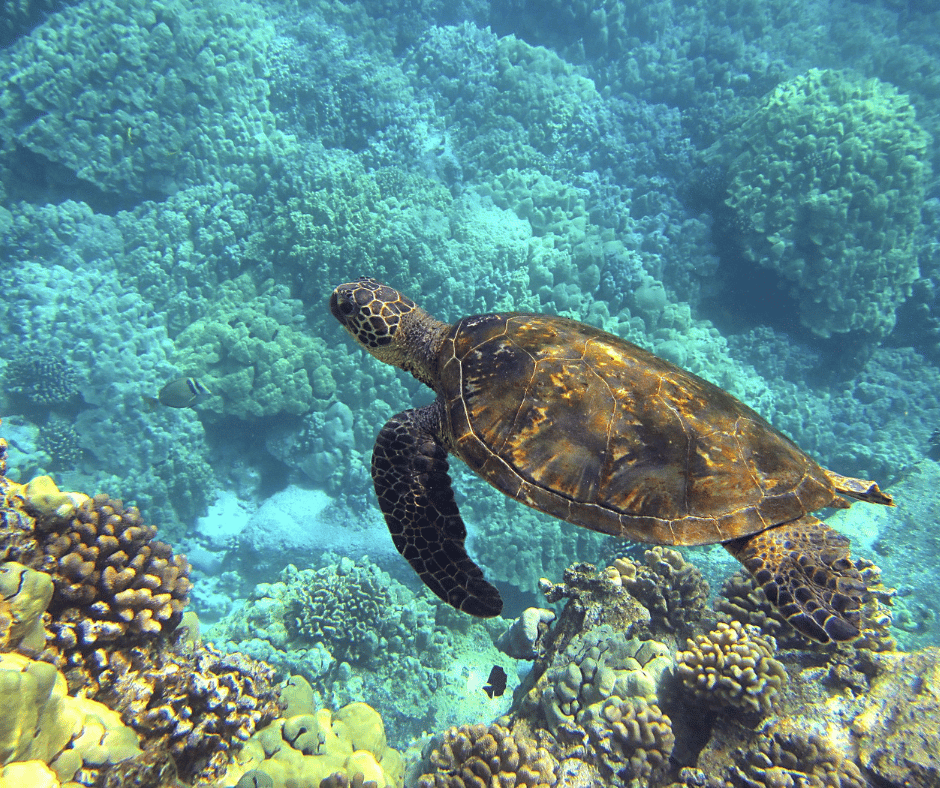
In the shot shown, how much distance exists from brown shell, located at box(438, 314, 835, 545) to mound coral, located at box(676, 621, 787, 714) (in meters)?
1.23

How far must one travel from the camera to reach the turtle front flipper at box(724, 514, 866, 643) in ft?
7.28

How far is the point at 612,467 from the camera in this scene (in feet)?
8.45

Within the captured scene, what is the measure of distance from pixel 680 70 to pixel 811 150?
7256 millimetres

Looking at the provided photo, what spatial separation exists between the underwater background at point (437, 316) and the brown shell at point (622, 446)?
1.35 m

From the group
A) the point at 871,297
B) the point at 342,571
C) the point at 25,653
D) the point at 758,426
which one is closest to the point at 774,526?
the point at 758,426

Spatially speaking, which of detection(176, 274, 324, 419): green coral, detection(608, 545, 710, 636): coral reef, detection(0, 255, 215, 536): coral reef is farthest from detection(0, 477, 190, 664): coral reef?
detection(0, 255, 215, 536): coral reef

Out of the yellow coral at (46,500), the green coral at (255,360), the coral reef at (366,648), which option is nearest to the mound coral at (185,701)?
the yellow coral at (46,500)

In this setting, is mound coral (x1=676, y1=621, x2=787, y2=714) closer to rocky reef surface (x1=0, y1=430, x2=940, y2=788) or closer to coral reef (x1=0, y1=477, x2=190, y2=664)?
rocky reef surface (x1=0, y1=430, x2=940, y2=788)

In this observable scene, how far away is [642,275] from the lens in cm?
1073

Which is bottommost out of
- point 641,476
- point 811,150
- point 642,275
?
point 642,275

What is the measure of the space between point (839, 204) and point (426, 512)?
1324cm

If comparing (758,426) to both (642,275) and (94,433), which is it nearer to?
(642,275)

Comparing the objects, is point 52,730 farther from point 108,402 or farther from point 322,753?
point 108,402

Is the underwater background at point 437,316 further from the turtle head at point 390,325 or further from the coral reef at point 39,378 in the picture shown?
the turtle head at point 390,325
